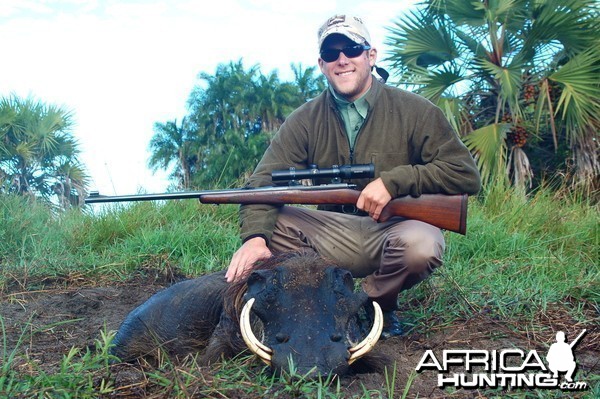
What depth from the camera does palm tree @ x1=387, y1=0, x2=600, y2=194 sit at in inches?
444

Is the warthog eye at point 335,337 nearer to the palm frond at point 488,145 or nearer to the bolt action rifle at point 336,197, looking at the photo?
the bolt action rifle at point 336,197

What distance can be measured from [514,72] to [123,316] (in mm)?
9216

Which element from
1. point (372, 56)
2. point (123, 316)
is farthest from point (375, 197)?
point (123, 316)

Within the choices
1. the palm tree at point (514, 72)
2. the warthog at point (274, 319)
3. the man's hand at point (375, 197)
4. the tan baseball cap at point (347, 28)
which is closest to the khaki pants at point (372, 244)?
the man's hand at point (375, 197)

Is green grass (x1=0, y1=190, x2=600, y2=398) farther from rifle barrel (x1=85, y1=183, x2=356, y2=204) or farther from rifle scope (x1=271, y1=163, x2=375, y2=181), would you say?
rifle scope (x1=271, y1=163, x2=375, y2=181)

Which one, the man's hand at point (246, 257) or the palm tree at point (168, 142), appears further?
the palm tree at point (168, 142)

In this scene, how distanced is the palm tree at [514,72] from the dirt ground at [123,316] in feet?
23.5

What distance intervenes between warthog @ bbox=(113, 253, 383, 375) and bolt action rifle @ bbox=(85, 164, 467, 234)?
52 cm

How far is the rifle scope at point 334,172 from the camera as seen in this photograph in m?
3.96

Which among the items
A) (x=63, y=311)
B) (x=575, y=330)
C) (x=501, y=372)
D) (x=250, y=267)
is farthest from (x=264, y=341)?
(x=63, y=311)

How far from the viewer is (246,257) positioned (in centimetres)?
357

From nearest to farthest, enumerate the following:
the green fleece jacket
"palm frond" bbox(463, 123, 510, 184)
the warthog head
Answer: the warthog head, the green fleece jacket, "palm frond" bbox(463, 123, 510, 184)

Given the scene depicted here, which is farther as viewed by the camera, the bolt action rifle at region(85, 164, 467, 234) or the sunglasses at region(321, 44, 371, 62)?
the sunglasses at region(321, 44, 371, 62)

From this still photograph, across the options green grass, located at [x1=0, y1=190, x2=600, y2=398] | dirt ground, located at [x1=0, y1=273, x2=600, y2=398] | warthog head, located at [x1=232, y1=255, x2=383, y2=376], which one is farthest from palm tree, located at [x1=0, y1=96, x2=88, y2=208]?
warthog head, located at [x1=232, y1=255, x2=383, y2=376]
